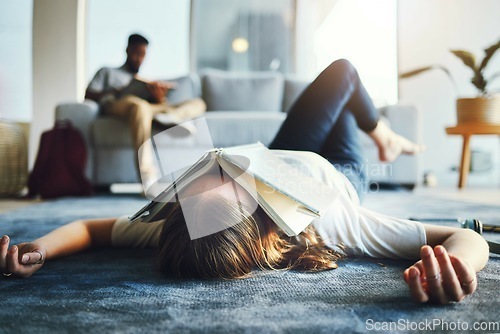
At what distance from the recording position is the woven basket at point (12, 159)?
244 centimetres

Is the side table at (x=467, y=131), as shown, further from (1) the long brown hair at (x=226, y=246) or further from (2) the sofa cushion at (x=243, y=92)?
(1) the long brown hair at (x=226, y=246)

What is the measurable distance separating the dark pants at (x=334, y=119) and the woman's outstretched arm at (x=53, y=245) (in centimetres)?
55

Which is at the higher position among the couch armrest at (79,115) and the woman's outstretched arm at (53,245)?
the couch armrest at (79,115)

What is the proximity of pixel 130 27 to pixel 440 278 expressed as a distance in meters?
3.90

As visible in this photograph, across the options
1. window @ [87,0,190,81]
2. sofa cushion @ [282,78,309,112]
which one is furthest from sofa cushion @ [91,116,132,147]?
window @ [87,0,190,81]

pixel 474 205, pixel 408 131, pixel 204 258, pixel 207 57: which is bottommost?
pixel 474 205

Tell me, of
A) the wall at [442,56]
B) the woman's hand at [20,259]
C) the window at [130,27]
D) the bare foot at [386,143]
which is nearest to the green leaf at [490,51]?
the wall at [442,56]

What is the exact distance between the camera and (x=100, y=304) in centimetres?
59

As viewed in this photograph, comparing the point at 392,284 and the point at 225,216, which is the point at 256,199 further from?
the point at 392,284

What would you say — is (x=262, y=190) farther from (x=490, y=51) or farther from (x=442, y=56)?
(x=442, y=56)

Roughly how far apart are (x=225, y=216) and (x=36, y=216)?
112 cm

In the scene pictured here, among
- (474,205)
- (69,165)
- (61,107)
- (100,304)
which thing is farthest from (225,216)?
(61,107)

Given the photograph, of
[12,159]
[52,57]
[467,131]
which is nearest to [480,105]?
[467,131]

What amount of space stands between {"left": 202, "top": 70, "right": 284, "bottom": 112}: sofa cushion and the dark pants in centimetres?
181
